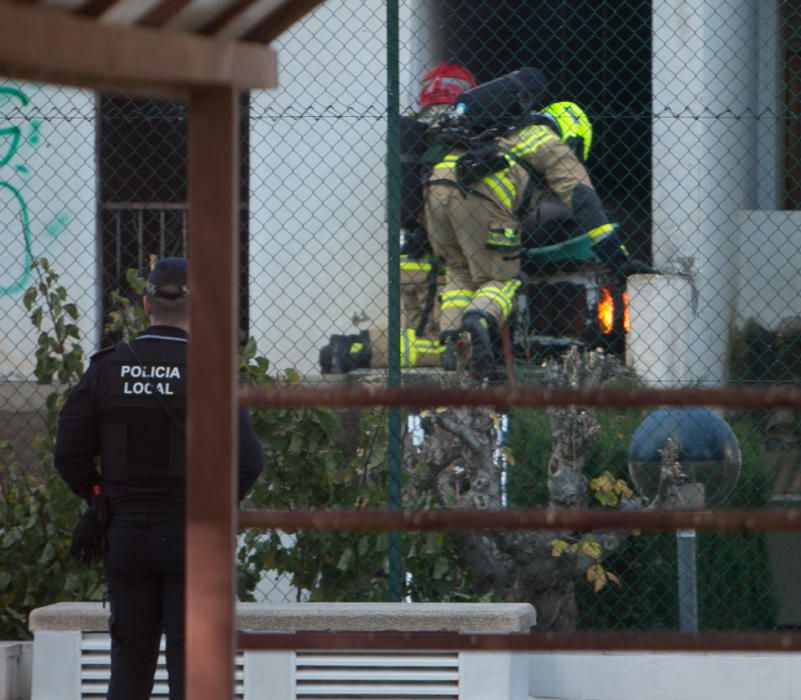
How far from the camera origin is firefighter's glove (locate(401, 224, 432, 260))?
8.27m

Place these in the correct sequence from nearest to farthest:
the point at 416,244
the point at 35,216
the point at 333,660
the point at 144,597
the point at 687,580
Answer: the point at 144,597
the point at 333,660
the point at 687,580
the point at 416,244
the point at 35,216

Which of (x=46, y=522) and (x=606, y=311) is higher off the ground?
(x=606, y=311)

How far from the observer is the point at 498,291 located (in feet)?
25.9

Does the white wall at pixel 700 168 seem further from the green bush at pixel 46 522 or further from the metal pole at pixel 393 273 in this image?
the green bush at pixel 46 522

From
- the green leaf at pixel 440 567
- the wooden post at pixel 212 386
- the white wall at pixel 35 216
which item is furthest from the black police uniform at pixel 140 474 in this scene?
the white wall at pixel 35 216

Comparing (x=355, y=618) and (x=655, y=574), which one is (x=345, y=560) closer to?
(x=355, y=618)

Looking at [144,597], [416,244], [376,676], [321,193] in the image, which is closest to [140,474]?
[144,597]

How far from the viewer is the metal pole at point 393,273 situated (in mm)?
6301

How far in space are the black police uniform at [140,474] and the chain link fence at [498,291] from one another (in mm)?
1438

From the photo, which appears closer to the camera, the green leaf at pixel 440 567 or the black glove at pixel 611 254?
the green leaf at pixel 440 567

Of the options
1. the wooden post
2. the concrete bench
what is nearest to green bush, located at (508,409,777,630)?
the concrete bench

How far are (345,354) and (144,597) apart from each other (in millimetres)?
3392

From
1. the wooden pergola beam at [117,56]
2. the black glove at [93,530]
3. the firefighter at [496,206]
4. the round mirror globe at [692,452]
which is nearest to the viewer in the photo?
the wooden pergola beam at [117,56]

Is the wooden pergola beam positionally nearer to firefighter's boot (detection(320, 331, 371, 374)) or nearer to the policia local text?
the policia local text
